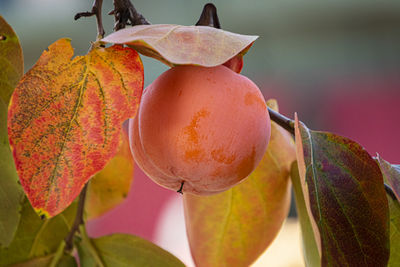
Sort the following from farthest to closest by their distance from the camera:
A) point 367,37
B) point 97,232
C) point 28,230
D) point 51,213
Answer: point 367,37, point 97,232, point 28,230, point 51,213

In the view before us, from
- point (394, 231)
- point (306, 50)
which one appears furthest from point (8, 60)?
point (306, 50)

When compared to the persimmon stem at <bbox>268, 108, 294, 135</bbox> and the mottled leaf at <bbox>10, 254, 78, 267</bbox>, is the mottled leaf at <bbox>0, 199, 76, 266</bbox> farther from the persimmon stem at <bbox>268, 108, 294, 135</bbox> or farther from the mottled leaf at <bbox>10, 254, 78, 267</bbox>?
the persimmon stem at <bbox>268, 108, 294, 135</bbox>

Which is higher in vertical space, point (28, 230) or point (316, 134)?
point (316, 134)

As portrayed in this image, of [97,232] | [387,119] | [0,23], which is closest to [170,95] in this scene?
[0,23]

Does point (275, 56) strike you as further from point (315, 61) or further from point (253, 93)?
point (253, 93)

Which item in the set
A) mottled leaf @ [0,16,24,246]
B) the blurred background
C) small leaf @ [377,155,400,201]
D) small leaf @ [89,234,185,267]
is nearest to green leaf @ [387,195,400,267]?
small leaf @ [377,155,400,201]

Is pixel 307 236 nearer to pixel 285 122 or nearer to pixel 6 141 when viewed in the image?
pixel 285 122

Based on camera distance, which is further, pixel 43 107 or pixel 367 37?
pixel 367 37
